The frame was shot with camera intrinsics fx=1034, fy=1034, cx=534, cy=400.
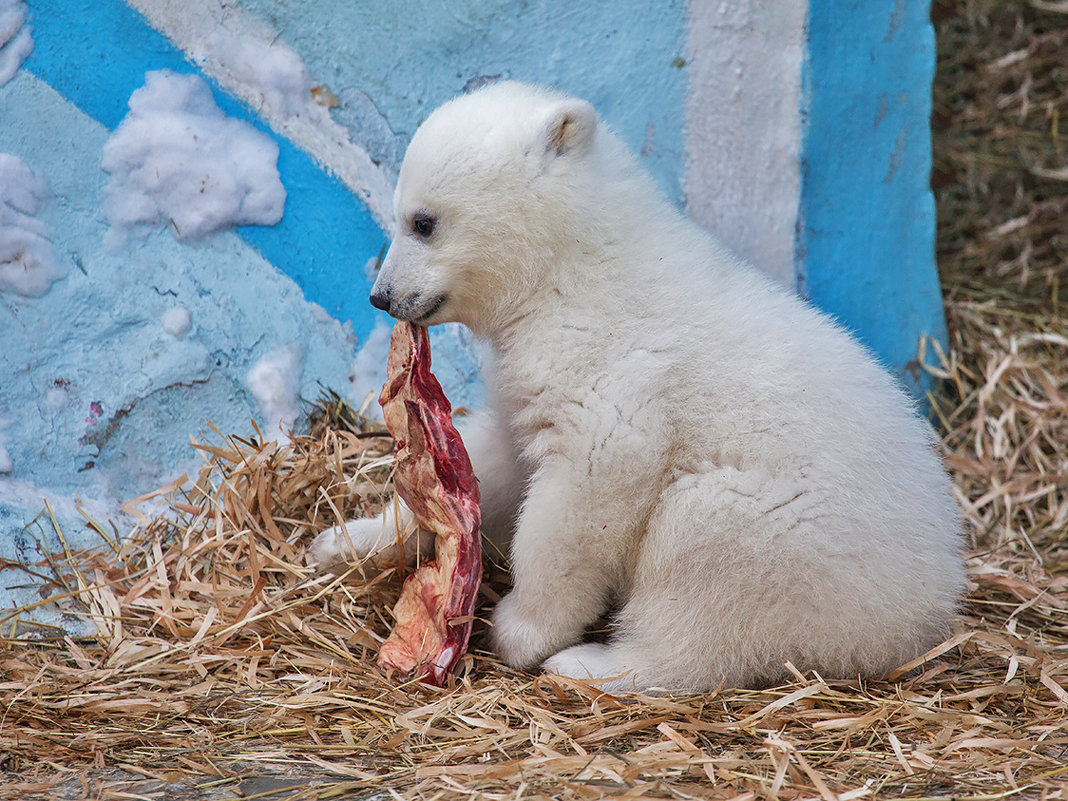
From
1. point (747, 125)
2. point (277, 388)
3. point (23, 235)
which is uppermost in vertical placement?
point (747, 125)

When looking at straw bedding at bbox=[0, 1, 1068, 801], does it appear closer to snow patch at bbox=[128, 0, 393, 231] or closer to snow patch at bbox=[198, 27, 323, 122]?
snow patch at bbox=[128, 0, 393, 231]

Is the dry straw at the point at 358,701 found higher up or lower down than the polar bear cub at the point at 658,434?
lower down

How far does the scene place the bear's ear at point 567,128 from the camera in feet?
10.2

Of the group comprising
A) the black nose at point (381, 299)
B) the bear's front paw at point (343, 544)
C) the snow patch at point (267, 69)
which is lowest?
the bear's front paw at point (343, 544)

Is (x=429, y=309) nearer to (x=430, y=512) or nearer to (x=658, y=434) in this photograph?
(x=430, y=512)

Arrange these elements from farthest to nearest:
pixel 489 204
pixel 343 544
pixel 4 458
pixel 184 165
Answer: pixel 184 165
pixel 4 458
pixel 343 544
pixel 489 204

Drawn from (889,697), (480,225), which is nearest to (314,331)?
(480,225)

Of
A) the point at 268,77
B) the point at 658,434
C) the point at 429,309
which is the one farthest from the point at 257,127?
the point at 658,434

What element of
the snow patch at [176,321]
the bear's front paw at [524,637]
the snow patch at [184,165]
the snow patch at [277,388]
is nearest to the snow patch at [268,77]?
the snow patch at [184,165]

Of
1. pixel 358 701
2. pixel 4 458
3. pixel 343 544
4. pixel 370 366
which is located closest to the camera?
pixel 358 701

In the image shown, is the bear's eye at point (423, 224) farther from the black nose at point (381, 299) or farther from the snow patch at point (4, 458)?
the snow patch at point (4, 458)

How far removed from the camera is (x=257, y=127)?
13.1 ft

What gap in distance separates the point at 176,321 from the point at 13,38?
3.70 ft

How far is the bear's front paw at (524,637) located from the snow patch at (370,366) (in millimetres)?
1280
